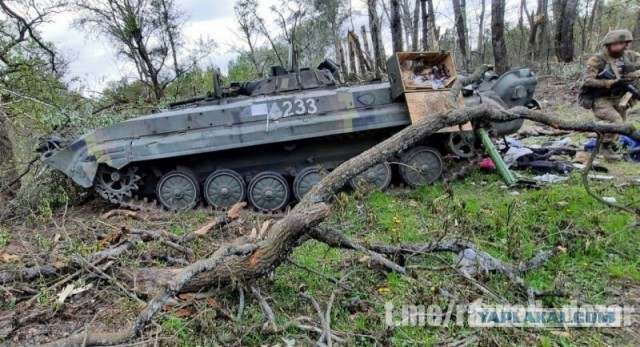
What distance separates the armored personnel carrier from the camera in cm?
645

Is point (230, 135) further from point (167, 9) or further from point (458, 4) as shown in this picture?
point (167, 9)

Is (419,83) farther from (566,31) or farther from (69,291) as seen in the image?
(566,31)

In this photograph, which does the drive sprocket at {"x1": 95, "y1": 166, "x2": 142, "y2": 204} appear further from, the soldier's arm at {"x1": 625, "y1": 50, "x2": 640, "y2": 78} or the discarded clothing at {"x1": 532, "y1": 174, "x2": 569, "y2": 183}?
the soldier's arm at {"x1": 625, "y1": 50, "x2": 640, "y2": 78}

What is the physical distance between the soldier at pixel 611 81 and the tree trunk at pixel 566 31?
8.79 meters

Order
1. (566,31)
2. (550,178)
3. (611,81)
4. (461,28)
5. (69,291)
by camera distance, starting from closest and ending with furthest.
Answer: (69,291) < (550,178) < (611,81) < (566,31) < (461,28)

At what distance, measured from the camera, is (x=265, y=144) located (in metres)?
6.61

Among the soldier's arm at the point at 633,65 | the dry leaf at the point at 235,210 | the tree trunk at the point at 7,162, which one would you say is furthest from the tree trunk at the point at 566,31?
the tree trunk at the point at 7,162

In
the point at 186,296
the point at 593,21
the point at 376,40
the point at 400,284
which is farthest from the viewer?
the point at 593,21

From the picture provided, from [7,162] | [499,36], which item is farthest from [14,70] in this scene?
[499,36]

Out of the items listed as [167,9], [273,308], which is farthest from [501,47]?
[167,9]

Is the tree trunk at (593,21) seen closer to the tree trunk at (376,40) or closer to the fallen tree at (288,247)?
the tree trunk at (376,40)

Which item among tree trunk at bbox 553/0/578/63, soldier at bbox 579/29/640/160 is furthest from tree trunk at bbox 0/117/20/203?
tree trunk at bbox 553/0/578/63

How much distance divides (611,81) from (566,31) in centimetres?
984

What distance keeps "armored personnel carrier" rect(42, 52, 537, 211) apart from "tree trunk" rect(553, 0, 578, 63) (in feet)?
31.2
